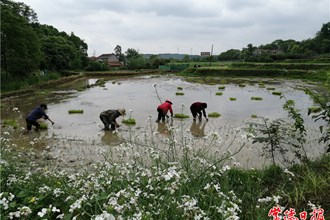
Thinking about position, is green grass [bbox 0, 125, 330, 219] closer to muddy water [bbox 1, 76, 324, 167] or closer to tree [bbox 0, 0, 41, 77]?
muddy water [bbox 1, 76, 324, 167]

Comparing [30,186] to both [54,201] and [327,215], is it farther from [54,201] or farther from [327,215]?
[327,215]

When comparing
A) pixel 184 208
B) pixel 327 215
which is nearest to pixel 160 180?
pixel 184 208

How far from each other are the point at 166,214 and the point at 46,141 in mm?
9116

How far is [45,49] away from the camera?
44812 mm

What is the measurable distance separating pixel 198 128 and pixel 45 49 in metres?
38.5

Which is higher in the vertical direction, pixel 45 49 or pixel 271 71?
pixel 45 49

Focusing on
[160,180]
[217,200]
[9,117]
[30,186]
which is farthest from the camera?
[9,117]

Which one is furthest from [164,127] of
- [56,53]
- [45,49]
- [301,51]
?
[301,51]

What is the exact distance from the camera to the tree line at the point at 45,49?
2583cm

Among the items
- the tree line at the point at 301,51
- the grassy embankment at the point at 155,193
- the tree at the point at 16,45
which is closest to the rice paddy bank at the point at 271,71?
the tree line at the point at 301,51

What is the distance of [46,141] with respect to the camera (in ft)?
35.9

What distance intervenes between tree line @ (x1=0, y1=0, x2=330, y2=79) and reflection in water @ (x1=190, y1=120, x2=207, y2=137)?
757 inches

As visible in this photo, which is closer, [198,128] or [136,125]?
[198,128]

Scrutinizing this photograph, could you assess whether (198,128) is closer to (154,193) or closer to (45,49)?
(154,193)
